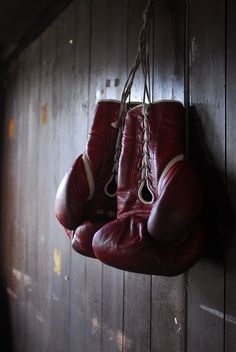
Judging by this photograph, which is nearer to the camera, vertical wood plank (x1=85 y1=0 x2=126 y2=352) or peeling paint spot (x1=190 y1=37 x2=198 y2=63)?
peeling paint spot (x1=190 y1=37 x2=198 y2=63)

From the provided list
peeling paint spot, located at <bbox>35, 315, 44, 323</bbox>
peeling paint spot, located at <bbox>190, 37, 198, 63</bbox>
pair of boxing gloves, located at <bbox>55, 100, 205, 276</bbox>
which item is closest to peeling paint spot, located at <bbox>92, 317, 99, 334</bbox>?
pair of boxing gloves, located at <bbox>55, 100, 205, 276</bbox>

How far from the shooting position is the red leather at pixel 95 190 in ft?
2.99

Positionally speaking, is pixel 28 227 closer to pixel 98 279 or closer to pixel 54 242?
pixel 54 242

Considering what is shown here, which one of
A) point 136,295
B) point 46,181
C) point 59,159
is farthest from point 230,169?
point 46,181

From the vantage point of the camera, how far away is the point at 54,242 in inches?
63.4

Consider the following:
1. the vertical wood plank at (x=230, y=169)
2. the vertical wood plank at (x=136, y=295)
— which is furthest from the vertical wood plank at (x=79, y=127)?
the vertical wood plank at (x=230, y=169)

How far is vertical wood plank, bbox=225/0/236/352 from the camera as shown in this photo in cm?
74

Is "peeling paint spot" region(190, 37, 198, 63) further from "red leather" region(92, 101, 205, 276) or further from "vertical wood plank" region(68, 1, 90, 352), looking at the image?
"vertical wood plank" region(68, 1, 90, 352)

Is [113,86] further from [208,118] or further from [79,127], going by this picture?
[208,118]

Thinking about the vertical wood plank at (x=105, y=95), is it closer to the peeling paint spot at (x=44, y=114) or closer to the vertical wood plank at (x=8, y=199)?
the peeling paint spot at (x=44, y=114)

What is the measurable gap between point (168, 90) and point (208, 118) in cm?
18

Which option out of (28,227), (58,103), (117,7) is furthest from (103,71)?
(28,227)

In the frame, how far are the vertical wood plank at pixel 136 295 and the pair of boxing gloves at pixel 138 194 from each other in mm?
213

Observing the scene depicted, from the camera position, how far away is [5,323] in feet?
7.36
